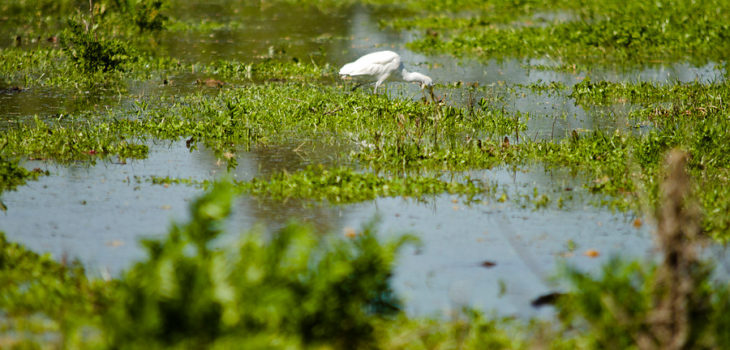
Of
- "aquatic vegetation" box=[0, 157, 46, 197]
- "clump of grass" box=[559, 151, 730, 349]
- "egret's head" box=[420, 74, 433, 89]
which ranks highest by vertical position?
"clump of grass" box=[559, 151, 730, 349]

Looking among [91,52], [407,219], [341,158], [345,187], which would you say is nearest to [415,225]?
[407,219]

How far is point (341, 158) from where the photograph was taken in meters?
8.15

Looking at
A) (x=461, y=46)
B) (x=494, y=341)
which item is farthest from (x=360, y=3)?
(x=494, y=341)

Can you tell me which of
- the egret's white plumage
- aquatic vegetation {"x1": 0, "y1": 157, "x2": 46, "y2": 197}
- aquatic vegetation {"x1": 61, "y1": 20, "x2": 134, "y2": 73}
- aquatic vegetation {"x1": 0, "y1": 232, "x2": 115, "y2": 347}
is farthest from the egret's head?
aquatic vegetation {"x1": 0, "y1": 232, "x2": 115, "y2": 347}

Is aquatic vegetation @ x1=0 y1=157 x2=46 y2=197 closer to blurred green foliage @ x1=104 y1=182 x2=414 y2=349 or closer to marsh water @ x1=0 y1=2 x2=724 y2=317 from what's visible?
marsh water @ x1=0 y1=2 x2=724 y2=317

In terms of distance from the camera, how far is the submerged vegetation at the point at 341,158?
390cm

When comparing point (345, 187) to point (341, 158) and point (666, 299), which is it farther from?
point (666, 299)

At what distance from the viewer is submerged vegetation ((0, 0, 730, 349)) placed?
390 centimetres

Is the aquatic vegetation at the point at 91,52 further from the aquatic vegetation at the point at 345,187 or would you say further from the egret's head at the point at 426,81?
the aquatic vegetation at the point at 345,187

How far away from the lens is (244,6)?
2225 centimetres

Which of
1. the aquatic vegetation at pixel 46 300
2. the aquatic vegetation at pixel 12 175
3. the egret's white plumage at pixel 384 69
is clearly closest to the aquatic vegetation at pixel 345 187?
the aquatic vegetation at pixel 12 175

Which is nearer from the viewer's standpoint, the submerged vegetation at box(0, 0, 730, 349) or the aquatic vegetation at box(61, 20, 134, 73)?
the submerged vegetation at box(0, 0, 730, 349)

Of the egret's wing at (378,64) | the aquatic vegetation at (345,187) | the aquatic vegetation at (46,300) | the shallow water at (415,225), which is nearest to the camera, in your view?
the aquatic vegetation at (46,300)

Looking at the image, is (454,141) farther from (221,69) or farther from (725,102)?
(221,69)
